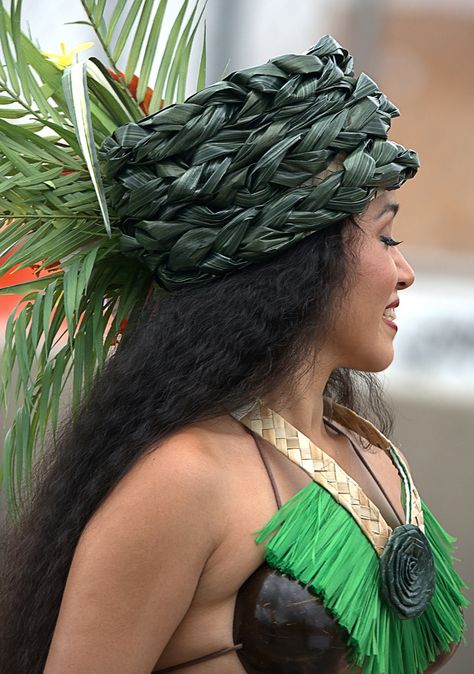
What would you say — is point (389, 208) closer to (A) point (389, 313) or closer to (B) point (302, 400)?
(A) point (389, 313)

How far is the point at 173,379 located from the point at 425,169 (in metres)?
1.73

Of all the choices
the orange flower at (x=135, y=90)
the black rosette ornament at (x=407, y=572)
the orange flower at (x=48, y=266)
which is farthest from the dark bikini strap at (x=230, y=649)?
the orange flower at (x=135, y=90)

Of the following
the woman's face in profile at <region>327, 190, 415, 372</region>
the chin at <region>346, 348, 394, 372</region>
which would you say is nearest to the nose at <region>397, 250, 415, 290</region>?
the woman's face in profile at <region>327, 190, 415, 372</region>

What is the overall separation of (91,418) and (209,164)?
40 centimetres

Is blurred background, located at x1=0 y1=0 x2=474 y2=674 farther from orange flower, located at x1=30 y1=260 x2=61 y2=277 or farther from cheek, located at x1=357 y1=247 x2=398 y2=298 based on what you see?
cheek, located at x1=357 y1=247 x2=398 y2=298

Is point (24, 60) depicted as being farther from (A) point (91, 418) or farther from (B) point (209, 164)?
(A) point (91, 418)

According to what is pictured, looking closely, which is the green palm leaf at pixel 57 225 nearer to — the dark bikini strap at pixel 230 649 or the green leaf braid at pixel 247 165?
the green leaf braid at pixel 247 165

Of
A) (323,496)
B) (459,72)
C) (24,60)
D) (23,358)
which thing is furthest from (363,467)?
(459,72)

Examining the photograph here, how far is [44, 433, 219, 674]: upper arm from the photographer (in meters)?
1.32

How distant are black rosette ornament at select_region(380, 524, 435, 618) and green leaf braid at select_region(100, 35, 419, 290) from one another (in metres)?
0.44

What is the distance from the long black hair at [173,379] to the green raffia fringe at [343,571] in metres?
0.18

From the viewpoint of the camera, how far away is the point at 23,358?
1611 millimetres

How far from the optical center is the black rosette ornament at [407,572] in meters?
1.46

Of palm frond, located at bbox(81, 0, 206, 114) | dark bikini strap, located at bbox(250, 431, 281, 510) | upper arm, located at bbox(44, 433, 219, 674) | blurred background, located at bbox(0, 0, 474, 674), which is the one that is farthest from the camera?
blurred background, located at bbox(0, 0, 474, 674)
